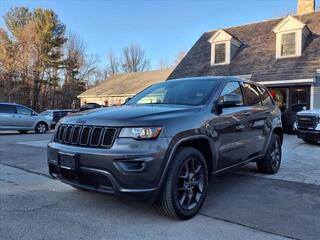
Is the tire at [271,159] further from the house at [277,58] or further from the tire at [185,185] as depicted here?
the house at [277,58]

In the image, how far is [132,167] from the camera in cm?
397

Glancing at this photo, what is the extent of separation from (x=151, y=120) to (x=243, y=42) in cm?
1888

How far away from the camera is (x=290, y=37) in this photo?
1897cm

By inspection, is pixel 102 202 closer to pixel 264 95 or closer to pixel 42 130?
pixel 264 95

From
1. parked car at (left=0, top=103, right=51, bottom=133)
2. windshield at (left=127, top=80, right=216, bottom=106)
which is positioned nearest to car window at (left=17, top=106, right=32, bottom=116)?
parked car at (left=0, top=103, right=51, bottom=133)

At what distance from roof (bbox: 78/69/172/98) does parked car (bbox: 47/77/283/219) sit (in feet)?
94.7

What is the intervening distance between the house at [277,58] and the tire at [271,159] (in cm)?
1055

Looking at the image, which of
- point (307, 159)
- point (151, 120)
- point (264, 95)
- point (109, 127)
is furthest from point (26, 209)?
point (307, 159)

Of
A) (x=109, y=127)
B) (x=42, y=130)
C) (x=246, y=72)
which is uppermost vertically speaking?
(x=246, y=72)

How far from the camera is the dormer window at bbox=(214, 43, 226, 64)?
830 inches

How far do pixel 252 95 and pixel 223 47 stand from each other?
15.2 meters

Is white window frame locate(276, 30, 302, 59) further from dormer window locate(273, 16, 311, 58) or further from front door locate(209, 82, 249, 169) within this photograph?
front door locate(209, 82, 249, 169)

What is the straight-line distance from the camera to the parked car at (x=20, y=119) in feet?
59.8

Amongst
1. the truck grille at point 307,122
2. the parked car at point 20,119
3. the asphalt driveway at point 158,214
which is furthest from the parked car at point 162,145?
the parked car at point 20,119
